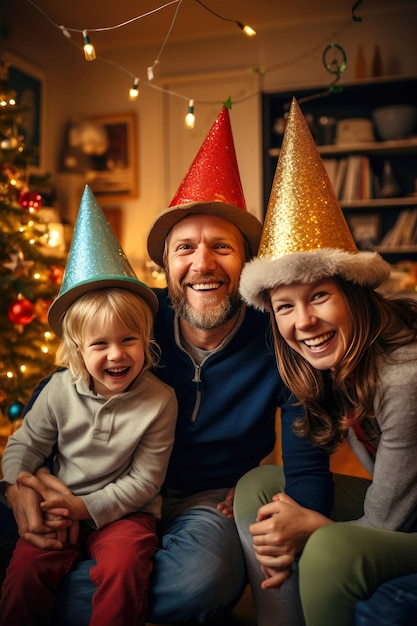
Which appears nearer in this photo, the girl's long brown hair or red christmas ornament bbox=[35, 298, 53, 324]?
the girl's long brown hair

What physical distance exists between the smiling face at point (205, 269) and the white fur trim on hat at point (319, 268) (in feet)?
1.03

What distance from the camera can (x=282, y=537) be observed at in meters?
1.28

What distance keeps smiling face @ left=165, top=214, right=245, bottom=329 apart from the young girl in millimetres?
243

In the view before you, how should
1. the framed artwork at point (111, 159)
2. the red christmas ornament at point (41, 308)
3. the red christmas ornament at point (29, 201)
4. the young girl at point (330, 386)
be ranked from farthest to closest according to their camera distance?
the framed artwork at point (111, 159) < the red christmas ornament at point (41, 308) < the red christmas ornament at point (29, 201) < the young girl at point (330, 386)

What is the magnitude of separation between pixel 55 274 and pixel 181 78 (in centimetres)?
259

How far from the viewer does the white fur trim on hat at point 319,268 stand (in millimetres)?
1267

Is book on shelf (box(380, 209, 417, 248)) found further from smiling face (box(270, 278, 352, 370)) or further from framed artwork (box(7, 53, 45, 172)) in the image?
smiling face (box(270, 278, 352, 370))

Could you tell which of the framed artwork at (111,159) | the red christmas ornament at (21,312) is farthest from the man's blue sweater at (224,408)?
the framed artwork at (111,159)

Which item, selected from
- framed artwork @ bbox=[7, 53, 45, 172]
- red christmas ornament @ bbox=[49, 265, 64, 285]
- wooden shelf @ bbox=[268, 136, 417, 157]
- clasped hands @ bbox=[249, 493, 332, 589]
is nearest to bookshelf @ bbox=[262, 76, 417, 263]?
wooden shelf @ bbox=[268, 136, 417, 157]

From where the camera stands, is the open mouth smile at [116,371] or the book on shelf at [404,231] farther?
the book on shelf at [404,231]

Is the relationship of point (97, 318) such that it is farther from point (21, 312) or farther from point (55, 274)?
point (55, 274)

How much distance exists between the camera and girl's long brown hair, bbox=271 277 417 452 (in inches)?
50.9

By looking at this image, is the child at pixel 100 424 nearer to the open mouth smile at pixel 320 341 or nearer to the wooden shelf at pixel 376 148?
the open mouth smile at pixel 320 341

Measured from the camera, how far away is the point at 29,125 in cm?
475
